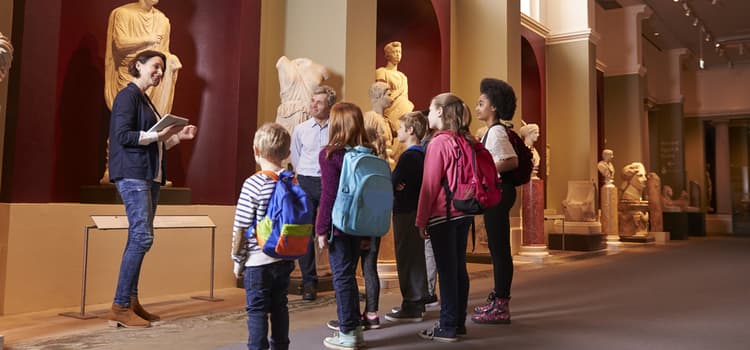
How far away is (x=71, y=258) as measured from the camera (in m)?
4.75

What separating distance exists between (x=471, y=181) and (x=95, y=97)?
12.7 feet

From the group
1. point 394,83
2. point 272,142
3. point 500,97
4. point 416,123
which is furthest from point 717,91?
point 272,142

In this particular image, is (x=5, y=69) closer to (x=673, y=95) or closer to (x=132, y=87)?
(x=132, y=87)

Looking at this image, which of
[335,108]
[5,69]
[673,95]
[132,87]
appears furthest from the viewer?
[673,95]

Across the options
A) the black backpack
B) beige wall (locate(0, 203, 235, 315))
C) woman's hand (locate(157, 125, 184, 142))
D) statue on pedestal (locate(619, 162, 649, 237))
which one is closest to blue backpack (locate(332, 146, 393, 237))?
the black backpack

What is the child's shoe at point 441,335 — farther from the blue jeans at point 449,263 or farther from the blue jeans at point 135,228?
the blue jeans at point 135,228

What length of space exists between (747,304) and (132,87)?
5.34m

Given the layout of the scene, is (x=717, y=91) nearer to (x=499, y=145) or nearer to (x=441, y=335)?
(x=499, y=145)

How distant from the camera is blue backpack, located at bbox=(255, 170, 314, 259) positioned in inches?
104

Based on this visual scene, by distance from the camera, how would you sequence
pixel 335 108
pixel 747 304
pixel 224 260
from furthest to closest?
pixel 224 260 → pixel 747 304 → pixel 335 108

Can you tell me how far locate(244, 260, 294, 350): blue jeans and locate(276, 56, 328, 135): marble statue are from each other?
3473mm

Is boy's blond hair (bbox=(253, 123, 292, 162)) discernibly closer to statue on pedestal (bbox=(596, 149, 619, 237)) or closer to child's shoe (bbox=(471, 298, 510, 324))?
child's shoe (bbox=(471, 298, 510, 324))

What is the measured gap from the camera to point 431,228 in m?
3.59

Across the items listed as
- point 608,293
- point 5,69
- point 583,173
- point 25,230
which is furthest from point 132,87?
point 583,173
